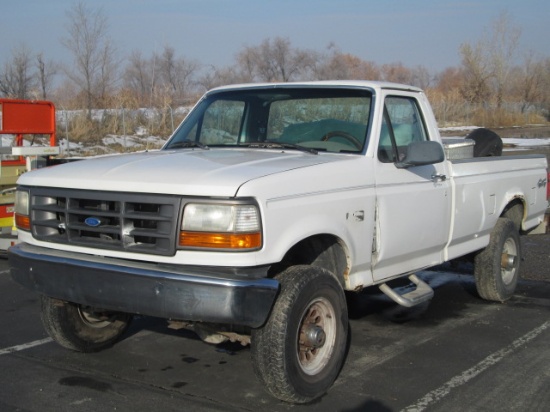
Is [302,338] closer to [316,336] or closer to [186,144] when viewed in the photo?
[316,336]

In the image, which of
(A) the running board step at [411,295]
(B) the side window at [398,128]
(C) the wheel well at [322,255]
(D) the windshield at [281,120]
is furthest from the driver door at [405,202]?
(C) the wheel well at [322,255]

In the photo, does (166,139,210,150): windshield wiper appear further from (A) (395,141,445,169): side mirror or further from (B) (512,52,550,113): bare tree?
(B) (512,52,550,113): bare tree

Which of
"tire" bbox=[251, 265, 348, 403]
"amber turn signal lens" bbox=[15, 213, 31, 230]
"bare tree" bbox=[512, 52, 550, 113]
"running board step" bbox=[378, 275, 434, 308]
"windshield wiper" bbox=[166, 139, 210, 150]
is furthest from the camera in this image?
"bare tree" bbox=[512, 52, 550, 113]

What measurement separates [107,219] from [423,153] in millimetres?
2306

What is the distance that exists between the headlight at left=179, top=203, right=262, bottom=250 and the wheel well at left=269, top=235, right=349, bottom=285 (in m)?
0.66

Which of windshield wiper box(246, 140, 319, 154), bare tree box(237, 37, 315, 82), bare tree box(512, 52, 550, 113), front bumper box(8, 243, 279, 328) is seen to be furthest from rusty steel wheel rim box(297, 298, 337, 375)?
bare tree box(512, 52, 550, 113)

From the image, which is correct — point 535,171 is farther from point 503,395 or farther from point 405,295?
point 503,395

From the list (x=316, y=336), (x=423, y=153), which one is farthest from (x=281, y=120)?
(x=316, y=336)

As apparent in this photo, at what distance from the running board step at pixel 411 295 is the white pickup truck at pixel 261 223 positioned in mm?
18

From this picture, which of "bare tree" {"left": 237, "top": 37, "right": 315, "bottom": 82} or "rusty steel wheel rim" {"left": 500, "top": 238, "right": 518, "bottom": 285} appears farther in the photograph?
"bare tree" {"left": 237, "top": 37, "right": 315, "bottom": 82}

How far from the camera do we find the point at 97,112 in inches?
1196

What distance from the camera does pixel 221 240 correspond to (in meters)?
3.81

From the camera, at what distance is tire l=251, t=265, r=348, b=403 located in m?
3.98

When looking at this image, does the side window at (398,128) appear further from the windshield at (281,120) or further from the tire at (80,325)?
the tire at (80,325)
